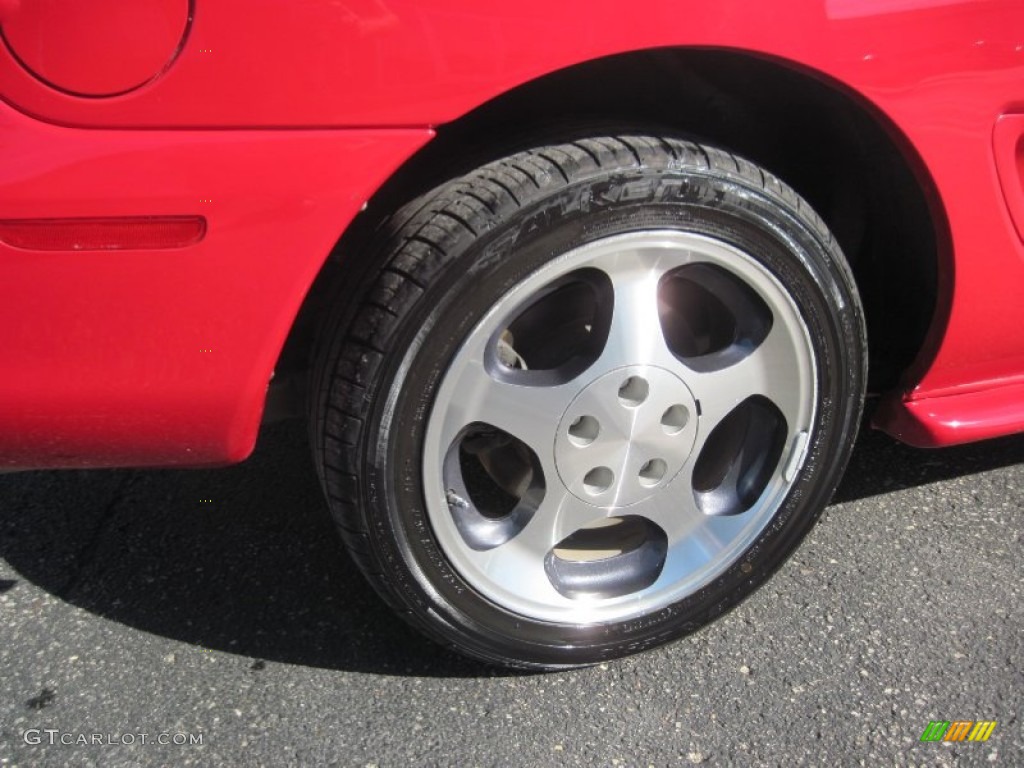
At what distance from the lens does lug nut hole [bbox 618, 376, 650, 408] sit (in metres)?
1.67

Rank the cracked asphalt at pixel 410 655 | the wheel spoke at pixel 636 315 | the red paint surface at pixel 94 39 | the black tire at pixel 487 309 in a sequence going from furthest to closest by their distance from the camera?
the cracked asphalt at pixel 410 655 → the wheel spoke at pixel 636 315 → the black tire at pixel 487 309 → the red paint surface at pixel 94 39

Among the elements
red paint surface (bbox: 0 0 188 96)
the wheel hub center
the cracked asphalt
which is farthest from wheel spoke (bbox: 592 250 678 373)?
red paint surface (bbox: 0 0 188 96)

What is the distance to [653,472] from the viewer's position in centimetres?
176

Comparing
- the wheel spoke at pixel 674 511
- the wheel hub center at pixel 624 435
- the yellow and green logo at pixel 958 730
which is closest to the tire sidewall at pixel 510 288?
the wheel spoke at pixel 674 511

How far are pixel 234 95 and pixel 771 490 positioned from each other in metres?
1.16

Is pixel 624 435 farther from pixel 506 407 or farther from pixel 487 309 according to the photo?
pixel 487 309

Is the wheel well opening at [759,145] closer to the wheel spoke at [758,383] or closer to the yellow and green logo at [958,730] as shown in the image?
the wheel spoke at [758,383]

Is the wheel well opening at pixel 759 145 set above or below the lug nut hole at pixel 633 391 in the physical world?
above

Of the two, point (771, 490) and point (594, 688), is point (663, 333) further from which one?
point (594, 688)

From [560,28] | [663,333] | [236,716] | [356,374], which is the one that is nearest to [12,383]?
[356,374]

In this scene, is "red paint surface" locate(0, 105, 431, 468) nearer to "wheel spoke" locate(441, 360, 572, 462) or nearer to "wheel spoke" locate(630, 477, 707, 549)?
"wheel spoke" locate(441, 360, 572, 462)

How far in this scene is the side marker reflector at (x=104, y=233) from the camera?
1.26m

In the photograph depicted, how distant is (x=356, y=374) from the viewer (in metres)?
1.50

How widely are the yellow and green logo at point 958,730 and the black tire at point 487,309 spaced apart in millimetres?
511
